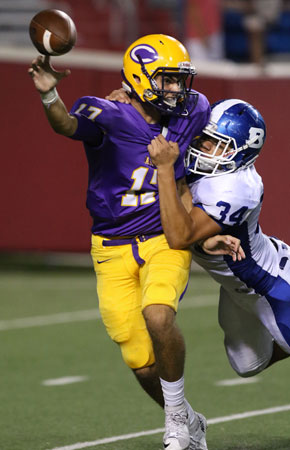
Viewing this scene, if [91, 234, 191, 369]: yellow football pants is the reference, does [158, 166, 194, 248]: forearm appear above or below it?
above

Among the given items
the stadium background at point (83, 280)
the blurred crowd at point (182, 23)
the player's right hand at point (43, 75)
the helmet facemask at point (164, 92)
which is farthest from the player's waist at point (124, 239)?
the blurred crowd at point (182, 23)

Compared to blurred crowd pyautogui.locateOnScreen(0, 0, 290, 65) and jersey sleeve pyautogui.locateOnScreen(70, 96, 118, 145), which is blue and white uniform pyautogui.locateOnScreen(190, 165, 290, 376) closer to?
jersey sleeve pyautogui.locateOnScreen(70, 96, 118, 145)

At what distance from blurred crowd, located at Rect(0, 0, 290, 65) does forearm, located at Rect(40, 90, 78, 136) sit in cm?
672

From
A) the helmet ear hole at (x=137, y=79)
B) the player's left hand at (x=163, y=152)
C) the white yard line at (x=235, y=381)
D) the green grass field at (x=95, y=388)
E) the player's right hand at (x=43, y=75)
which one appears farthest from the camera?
the white yard line at (x=235, y=381)

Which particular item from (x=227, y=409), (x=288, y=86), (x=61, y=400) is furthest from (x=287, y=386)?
(x=288, y=86)

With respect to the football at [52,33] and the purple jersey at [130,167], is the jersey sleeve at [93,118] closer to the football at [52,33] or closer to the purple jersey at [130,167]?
the purple jersey at [130,167]

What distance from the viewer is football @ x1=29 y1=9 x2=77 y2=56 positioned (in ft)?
13.4

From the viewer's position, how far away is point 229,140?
4.18m

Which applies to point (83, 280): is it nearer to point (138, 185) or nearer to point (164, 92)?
point (138, 185)

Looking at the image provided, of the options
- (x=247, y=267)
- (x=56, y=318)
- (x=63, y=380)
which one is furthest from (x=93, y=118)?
(x=56, y=318)

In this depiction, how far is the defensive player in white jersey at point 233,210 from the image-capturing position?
409 cm

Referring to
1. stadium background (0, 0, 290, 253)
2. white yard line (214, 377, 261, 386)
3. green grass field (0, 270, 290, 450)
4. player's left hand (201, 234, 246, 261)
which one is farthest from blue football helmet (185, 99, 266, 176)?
stadium background (0, 0, 290, 253)

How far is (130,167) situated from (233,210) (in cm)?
49

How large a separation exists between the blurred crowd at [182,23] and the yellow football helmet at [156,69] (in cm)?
627
